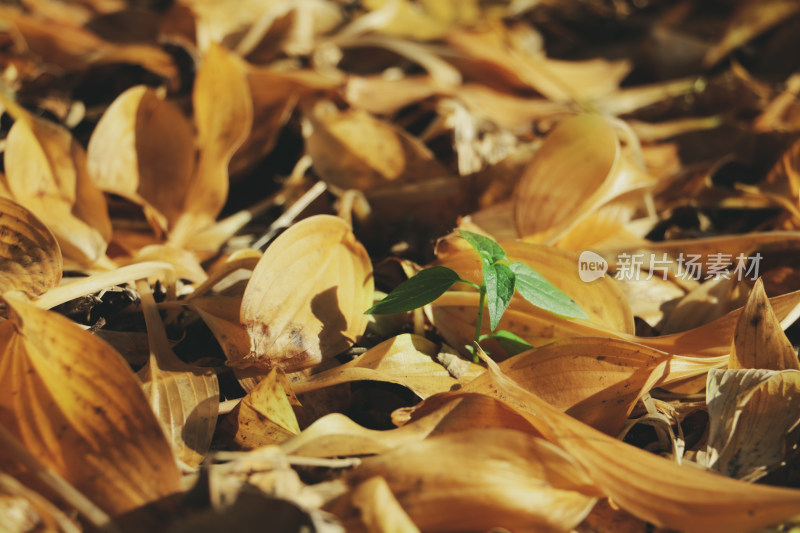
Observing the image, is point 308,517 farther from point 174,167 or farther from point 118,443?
point 174,167

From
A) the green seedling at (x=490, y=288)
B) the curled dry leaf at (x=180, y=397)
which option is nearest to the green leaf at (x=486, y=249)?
the green seedling at (x=490, y=288)

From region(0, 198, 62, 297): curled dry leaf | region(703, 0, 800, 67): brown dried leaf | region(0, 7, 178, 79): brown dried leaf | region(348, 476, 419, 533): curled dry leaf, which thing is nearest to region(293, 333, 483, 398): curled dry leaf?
region(348, 476, 419, 533): curled dry leaf

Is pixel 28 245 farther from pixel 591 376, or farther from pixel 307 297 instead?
pixel 591 376

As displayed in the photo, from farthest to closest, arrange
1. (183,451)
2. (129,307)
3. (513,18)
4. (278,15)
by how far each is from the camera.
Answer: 1. (513,18)
2. (278,15)
3. (129,307)
4. (183,451)

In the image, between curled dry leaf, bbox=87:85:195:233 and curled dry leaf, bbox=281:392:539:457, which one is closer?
curled dry leaf, bbox=281:392:539:457

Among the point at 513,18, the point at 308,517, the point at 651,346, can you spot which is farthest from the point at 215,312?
the point at 513,18

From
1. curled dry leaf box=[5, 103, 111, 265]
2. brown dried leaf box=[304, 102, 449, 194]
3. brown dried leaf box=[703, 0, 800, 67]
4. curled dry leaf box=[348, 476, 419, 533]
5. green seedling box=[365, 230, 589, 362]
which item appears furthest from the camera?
brown dried leaf box=[703, 0, 800, 67]

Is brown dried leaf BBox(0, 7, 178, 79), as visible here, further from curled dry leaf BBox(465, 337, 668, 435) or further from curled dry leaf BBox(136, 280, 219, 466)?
curled dry leaf BBox(465, 337, 668, 435)
